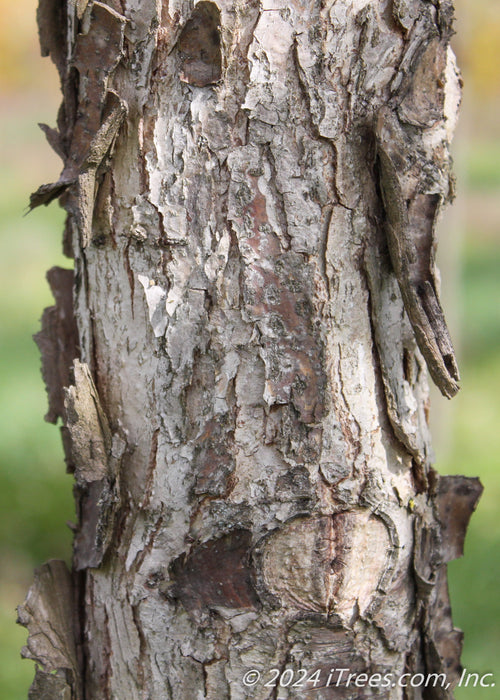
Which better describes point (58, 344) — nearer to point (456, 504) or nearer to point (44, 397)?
point (456, 504)

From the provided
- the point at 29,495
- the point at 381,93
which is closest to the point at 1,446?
the point at 29,495

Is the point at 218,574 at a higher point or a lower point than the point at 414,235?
lower

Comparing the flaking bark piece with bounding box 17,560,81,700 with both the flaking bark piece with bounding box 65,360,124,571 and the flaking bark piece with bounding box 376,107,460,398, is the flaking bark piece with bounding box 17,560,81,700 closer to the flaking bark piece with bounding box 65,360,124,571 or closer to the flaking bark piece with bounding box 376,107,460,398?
the flaking bark piece with bounding box 65,360,124,571

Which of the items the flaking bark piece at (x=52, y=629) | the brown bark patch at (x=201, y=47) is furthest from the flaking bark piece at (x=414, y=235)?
the flaking bark piece at (x=52, y=629)

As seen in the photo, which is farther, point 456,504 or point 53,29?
point 456,504

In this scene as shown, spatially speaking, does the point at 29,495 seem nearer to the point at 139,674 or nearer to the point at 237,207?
the point at 139,674

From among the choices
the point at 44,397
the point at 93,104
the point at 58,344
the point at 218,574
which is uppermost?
the point at 44,397

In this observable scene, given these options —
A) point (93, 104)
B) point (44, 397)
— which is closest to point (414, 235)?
point (93, 104)
